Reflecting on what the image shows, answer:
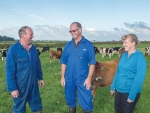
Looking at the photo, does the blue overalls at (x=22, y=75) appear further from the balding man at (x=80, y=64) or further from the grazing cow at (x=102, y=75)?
the grazing cow at (x=102, y=75)

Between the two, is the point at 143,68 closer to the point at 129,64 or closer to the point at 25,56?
the point at 129,64

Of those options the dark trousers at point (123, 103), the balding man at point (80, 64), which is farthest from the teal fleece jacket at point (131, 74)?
the balding man at point (80, 64)

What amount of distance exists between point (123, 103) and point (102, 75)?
11.6 ft

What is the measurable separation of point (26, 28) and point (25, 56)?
2.00 ft

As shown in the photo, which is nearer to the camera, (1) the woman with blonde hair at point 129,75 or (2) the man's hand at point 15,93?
(1) the woman with blonde hair at point 129,75

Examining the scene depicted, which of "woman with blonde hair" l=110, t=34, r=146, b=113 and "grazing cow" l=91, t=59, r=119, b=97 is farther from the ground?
"woman with blonde hair" l=110, t=34, r=146, b=113

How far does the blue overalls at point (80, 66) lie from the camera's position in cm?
536

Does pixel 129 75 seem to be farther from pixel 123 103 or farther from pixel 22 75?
pixel 22 75

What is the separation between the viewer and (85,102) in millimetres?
5438

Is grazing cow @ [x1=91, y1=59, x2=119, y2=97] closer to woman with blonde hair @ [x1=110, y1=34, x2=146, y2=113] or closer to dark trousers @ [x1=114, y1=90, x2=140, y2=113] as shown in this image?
dark trousers @ [x1=114, y1=90, x2=140, y2=113]

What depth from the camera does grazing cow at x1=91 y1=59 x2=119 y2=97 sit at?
770cm

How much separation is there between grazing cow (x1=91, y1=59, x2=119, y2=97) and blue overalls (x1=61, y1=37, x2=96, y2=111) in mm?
2089

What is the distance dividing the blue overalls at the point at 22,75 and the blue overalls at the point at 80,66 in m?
0.80

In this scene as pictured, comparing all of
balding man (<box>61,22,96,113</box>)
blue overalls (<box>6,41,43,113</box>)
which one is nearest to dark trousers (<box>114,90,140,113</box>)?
balding man (<box>61,22,96,113</box>)
